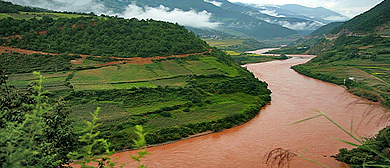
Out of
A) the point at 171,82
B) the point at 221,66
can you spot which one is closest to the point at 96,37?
the point at 171,82

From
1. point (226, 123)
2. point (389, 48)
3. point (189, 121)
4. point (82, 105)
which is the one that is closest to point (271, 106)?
point (226, 123)

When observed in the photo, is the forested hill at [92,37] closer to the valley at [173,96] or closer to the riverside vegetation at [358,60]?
the valley at [173,96]

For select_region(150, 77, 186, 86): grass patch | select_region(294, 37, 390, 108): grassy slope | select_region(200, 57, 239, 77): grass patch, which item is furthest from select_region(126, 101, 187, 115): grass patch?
select_region(294, 37, 390, 108): grassy slope

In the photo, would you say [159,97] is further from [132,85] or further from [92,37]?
[92,37]

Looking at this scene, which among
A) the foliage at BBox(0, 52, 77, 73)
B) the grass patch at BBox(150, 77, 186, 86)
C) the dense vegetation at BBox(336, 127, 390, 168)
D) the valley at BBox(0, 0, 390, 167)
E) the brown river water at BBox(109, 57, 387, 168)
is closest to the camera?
the dense vegetation at BBox(336, 127, 390, 168)

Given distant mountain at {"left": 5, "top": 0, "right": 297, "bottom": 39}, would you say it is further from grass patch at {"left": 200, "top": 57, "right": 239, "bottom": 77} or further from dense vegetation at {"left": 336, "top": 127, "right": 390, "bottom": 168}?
dense vegetation at {"left": 336, "top": 127, "right": 390, "bottom": 168}

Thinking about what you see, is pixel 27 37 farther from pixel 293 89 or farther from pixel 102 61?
pixel 293 89
